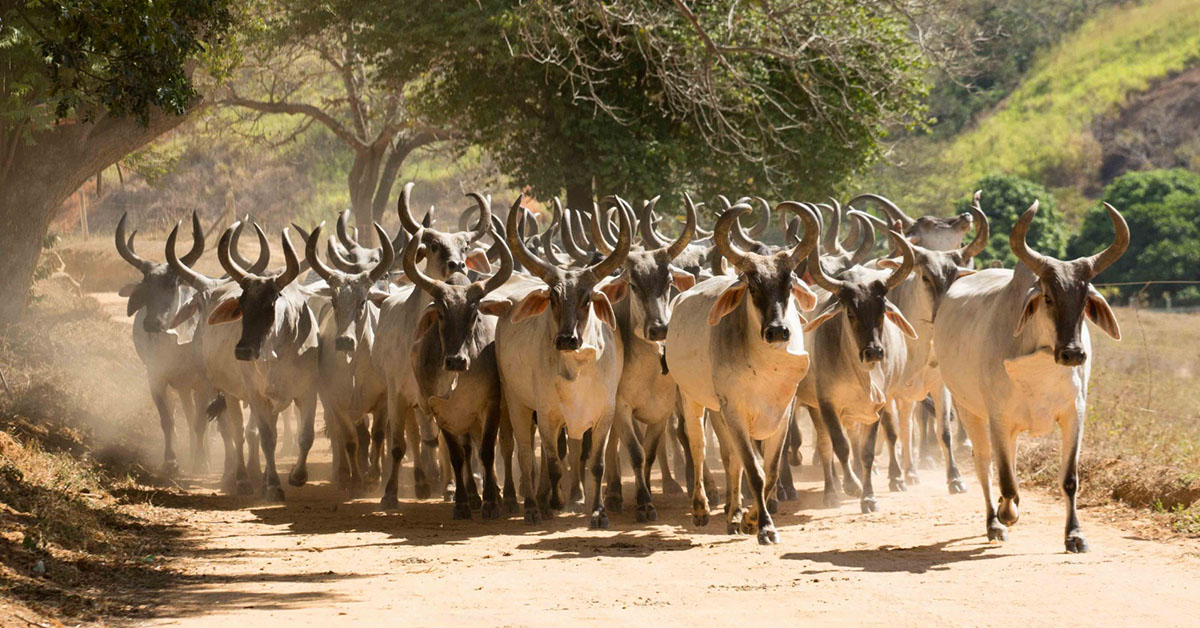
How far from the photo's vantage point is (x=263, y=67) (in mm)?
23062

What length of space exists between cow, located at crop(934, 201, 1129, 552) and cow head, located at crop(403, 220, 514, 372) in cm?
352

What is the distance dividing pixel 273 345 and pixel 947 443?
5961 millimetres

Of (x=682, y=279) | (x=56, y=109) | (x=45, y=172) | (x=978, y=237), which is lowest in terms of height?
(x=682, y=279)

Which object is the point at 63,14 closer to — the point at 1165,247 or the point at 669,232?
the point at 669,232

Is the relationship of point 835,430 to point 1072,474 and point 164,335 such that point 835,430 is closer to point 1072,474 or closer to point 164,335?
point 1072,474

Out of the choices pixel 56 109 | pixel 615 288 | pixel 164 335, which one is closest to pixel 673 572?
pixel 615 288

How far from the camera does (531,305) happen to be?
995 cm

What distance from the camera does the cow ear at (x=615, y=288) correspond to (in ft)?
34.2

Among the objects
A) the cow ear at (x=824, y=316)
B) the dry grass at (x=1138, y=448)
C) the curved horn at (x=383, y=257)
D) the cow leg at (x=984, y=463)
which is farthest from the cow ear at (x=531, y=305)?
the dry grass at (x=1138, y=448)

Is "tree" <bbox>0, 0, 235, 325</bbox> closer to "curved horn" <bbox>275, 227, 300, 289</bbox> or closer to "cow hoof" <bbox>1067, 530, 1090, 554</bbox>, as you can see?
"curved horn" <bbox>275, 227, 300, 289</bbox>

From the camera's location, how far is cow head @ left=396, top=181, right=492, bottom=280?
11.7 m

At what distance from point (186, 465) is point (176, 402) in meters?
3.98

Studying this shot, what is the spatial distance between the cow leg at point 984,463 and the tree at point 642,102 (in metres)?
8.25

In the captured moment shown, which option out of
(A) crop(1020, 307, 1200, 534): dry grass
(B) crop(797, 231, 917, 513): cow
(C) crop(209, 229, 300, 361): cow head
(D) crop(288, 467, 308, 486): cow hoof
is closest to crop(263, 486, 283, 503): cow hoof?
(D) crop(288, 467, 308, 486): cow hoof
